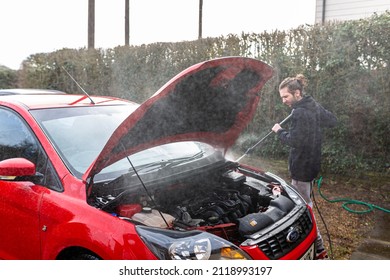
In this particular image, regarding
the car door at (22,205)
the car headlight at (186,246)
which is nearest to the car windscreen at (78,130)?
the car door at (22,205)

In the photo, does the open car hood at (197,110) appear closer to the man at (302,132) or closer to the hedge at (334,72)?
the man at (302,132)

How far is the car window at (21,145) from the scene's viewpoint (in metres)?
2.13

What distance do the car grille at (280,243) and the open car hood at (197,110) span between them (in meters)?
0.91

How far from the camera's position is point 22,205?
213 centimetres

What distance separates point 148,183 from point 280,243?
2.76 feet

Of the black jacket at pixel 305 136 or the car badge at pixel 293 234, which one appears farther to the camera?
the black jacket at pixel 305 136

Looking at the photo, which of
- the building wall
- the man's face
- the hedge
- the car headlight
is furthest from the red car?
the building wall

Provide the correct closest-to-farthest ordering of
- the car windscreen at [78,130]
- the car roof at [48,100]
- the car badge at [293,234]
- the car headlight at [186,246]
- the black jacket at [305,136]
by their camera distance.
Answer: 1. the car headlight at [186,246]
2. the car badge at [293,234]
3. the car windscreen at [78,130]
4. the car roof at [48,100]
5. the black jacket at [305,136]

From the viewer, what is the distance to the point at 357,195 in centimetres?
434

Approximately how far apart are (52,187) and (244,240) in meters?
1.14

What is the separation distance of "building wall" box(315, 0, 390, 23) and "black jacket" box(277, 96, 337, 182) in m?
2.20

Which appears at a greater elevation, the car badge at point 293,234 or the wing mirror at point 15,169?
the wing mirror at point 15,169

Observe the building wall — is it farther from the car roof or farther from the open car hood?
the car roof

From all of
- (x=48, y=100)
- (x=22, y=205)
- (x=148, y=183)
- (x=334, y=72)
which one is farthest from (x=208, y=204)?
(x=334, y=72)
